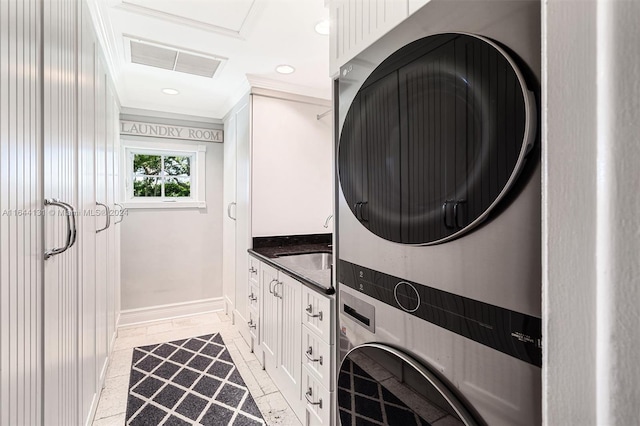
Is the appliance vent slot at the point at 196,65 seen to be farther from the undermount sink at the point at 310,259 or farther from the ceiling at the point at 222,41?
the undermount sink at the point at 310,259

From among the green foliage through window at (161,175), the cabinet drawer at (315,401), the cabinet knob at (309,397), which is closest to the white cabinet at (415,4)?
the cabinet drawer at (315,401)

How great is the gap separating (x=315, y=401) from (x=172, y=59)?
2418mm

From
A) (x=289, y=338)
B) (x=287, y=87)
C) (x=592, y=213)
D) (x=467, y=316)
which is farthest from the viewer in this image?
(x=287, y=87)

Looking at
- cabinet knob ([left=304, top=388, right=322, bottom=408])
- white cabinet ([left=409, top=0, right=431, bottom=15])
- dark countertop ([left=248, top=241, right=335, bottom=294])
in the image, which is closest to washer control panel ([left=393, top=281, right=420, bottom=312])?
Answer: dark countertop ([left=248, top=241, right=335, bottom=294])

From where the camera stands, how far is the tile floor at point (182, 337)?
6.20ft

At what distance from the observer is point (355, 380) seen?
1127mm

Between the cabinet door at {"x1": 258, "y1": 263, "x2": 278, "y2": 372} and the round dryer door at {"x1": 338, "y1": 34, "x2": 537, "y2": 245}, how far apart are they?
125cm

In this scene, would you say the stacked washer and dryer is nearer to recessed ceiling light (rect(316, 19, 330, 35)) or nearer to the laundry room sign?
recessed ceiling light (rect(316, 19, 330, 35))

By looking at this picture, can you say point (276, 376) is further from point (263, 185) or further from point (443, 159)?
point (443, 159)

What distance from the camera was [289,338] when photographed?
191cm

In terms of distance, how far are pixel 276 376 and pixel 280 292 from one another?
62 centimetres

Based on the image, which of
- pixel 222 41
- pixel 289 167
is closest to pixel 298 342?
pixel 289 167

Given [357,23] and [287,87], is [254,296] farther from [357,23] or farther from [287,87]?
[357,23]

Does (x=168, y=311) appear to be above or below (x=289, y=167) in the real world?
below
